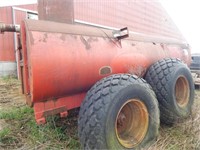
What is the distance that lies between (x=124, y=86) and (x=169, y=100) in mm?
944

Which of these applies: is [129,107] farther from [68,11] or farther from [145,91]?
[68,11]

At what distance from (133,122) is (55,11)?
1.50 m

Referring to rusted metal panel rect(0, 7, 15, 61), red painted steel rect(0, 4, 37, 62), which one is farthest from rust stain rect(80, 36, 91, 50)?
rusted metal panel rect(0, 7, 15, 61)

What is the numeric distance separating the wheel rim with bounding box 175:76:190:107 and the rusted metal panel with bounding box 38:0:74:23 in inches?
71.8

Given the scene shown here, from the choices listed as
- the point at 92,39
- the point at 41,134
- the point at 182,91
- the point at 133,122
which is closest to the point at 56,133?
the point at 41,134

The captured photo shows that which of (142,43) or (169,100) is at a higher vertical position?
(142,43)

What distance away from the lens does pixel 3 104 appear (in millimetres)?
4172

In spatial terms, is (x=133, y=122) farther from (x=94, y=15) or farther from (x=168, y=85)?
(x=94, y=15)

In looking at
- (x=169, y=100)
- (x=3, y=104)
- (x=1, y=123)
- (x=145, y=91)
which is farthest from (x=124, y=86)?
(x=3, y=104)

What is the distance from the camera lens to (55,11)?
2.62m

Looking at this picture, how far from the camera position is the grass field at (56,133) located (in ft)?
8.41

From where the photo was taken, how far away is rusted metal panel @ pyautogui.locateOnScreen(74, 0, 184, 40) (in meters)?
8.55

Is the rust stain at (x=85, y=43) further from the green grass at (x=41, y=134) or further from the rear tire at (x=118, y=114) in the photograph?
the green grass at (x=41, y=134)

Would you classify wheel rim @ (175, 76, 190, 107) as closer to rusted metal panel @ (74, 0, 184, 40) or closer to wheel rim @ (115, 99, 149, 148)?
wheel rim @ (115, 99, 149, 148)
